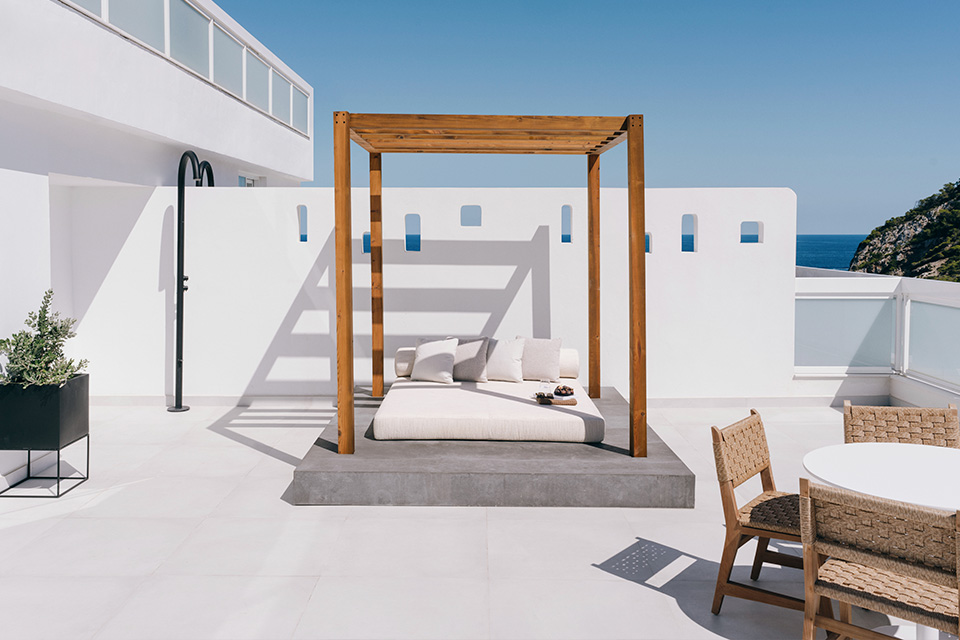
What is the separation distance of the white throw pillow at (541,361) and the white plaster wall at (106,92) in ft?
13.9

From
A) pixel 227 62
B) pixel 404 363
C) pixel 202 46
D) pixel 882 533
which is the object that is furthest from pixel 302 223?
pixel 882 533

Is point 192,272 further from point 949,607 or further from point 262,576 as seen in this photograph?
point 949,607

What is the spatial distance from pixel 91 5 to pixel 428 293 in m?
3.96

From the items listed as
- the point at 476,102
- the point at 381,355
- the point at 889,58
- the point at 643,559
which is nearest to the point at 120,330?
A: the point at 381,355

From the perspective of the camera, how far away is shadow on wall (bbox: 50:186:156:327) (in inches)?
323

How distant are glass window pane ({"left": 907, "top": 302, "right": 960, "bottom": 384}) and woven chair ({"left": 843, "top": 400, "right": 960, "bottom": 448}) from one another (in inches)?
162

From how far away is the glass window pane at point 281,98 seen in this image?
486 inches

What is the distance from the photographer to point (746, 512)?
379 cm

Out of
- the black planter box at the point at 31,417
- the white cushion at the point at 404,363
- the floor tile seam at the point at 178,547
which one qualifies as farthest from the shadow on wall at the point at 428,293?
the floor tile seam at the point at 178,547

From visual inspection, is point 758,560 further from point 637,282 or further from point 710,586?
point 637,282

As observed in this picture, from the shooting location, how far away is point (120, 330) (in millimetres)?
8305

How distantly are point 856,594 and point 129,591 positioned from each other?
A: 3363 millimetres

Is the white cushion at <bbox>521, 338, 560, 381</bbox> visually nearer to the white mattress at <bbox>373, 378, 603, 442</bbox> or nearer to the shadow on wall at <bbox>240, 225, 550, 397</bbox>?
the shadow on wall at <bbox>240, 225, 550, 397</bbox>

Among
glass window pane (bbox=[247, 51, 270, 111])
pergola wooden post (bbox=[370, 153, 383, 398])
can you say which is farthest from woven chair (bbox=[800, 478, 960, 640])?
glass window pane (bbox=[247, 51, 270, 111])
